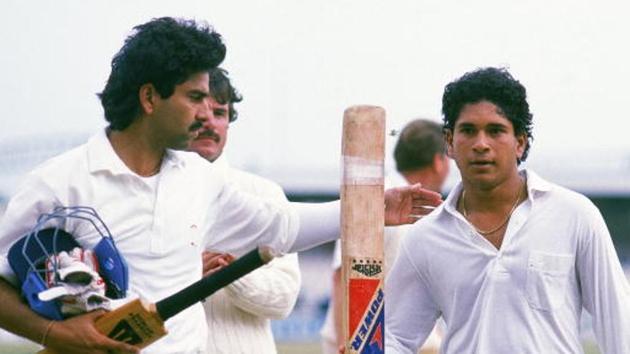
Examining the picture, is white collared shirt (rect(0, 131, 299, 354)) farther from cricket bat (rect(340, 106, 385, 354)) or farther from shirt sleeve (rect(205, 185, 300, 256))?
cricket bat (rect(340, 106, 385, 354))

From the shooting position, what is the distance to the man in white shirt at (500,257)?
625cm

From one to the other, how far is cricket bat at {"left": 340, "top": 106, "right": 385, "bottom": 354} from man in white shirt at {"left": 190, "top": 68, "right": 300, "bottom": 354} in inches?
56.8

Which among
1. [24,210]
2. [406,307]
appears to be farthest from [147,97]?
[406,307]

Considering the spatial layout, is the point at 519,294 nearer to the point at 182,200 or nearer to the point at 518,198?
the point at 518,198

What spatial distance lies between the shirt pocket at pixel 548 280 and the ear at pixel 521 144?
0.46 m

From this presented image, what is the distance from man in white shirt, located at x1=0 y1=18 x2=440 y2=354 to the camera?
571 centimetres

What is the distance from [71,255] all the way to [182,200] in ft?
1.84

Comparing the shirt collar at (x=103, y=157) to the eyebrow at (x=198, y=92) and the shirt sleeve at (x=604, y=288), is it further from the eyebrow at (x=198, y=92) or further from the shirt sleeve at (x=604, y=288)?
the shirt sleeve at (x=604, y=288)

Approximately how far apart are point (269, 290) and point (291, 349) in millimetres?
17498

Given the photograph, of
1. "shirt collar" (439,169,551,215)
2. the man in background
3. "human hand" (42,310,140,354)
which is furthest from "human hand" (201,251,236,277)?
the man in background

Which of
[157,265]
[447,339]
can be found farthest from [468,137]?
[157,265]

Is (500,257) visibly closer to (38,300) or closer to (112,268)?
(112,268)

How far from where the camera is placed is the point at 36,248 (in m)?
5.61

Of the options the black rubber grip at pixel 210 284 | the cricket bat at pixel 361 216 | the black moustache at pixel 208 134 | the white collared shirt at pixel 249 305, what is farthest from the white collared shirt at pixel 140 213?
the black moustache at pixel 208 134
